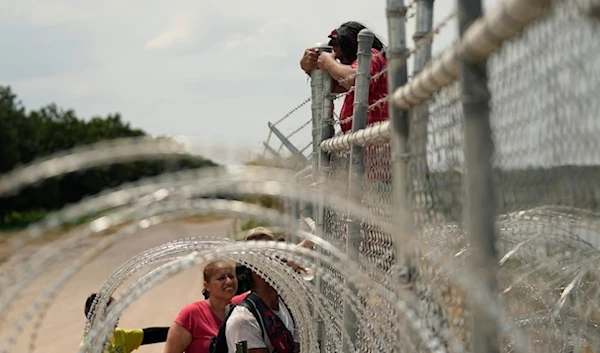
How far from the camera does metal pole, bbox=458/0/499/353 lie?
211 cm

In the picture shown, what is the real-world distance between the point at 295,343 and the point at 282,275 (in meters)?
1.21

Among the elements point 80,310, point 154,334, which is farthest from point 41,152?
point 154,334

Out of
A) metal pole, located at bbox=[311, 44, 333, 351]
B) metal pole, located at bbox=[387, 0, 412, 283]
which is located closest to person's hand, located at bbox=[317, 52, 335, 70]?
metal pole, located at bbox=[311, 44, 333, 351]

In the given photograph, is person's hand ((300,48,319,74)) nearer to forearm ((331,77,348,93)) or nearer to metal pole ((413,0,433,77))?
forearm ((331,77,348,93))

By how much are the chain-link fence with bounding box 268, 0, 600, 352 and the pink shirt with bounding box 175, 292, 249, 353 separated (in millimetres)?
2719

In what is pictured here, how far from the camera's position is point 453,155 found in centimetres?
262

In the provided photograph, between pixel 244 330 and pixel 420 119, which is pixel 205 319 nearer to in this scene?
pixel 244 330

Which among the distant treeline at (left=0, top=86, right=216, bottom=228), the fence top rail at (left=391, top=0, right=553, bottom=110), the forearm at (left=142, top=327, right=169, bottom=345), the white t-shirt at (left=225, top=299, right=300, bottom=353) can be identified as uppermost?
the distant treeline at (left=0, top=86, right=216, bottom=228)

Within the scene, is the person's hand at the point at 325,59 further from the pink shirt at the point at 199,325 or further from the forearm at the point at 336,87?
the pink shirt at the point at 199,325

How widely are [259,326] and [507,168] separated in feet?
12.5

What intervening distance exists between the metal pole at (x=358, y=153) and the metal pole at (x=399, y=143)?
126 centimetres

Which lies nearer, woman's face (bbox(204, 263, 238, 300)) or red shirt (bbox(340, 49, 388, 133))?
red shirt (bbox(340, 49, 388, 133))

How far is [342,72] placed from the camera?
17.8ft

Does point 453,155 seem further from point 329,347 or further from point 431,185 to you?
point 329,347
